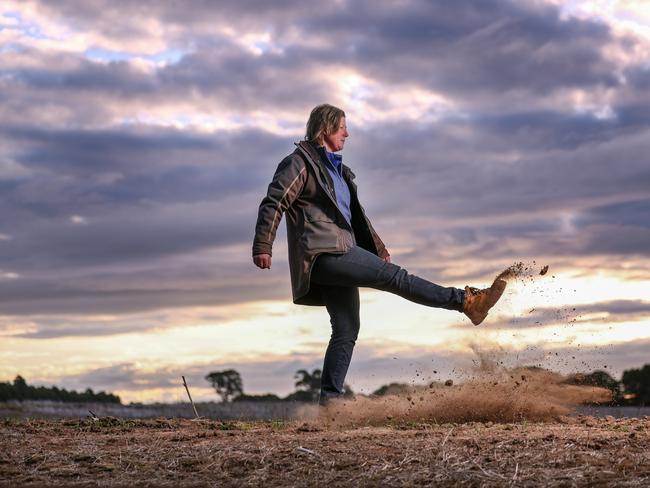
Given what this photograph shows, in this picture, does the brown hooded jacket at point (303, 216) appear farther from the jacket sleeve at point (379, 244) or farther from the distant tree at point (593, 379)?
the distant tree at point (593, 379)

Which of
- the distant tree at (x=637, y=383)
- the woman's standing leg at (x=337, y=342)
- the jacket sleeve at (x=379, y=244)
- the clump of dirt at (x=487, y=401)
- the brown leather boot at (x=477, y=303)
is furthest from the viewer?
the distant tree at (x=637, y=383)

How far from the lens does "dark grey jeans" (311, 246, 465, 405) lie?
784 cm

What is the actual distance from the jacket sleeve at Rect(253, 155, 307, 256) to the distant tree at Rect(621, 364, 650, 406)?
6.37 meters

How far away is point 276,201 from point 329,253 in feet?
2.09

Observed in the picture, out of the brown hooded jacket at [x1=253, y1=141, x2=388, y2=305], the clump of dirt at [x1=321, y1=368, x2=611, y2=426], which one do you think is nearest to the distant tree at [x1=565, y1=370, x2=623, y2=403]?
the clump of dirt at [x1=321, y1=368, x2=611, y2=426]

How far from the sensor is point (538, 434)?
21.9ft

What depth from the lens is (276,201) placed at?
7910 mm

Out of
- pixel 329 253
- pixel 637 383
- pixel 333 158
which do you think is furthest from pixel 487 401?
pixel 637 383

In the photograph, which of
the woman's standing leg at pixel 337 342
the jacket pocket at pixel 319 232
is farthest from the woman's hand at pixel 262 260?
the woman's standing leg at pixel 337 342

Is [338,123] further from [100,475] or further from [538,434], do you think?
[100,475]

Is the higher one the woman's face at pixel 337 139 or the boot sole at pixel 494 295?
the woman's face at pixel 337 139

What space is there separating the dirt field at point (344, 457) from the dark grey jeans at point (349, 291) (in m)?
0.76

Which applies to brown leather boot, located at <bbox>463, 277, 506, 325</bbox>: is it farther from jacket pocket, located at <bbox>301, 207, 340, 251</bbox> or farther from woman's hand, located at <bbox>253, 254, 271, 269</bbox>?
woman's hand, located at <bbox>253, 254, 271, 269</bbox>

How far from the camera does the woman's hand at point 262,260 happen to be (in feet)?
25.7
